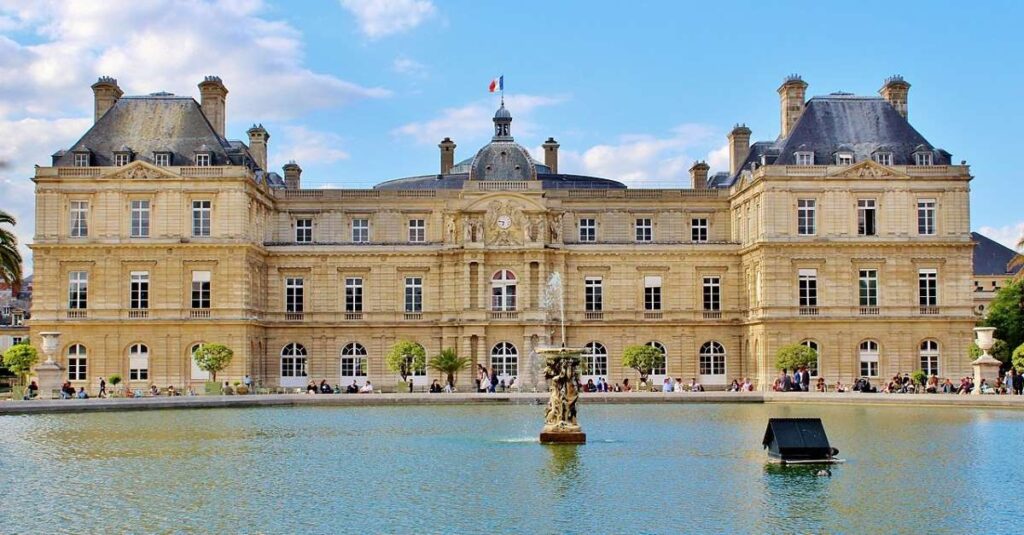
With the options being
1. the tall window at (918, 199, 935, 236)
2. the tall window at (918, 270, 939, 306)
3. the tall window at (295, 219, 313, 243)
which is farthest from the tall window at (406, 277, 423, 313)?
the tall window at (918, 199, 935, 236)

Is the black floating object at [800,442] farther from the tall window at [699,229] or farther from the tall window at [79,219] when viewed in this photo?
the tall window at [79,219]

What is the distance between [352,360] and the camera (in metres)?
63.2

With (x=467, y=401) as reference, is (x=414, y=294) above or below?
above

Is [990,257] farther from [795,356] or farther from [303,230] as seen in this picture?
[303,230]

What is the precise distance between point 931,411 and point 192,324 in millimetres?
31665

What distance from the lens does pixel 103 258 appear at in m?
58.5

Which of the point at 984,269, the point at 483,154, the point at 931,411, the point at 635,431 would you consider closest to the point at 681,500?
the point at 635,431

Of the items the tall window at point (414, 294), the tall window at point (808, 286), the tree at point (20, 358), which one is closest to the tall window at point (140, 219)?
the tree at point (20, 358)

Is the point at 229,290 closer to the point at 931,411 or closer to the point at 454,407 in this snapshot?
the point at 454,407

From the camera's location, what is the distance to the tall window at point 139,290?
58.7 m

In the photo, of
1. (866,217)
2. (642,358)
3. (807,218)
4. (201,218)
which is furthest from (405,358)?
(866,217)

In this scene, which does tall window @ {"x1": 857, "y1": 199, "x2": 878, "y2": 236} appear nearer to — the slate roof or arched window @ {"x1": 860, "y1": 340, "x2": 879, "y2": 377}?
arched window @ {"x1": 860, "y1": 340, "x2": 879, "y2": 377}

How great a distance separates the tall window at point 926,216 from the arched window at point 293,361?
28465 mm

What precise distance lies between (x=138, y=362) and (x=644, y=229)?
24.4 metres
